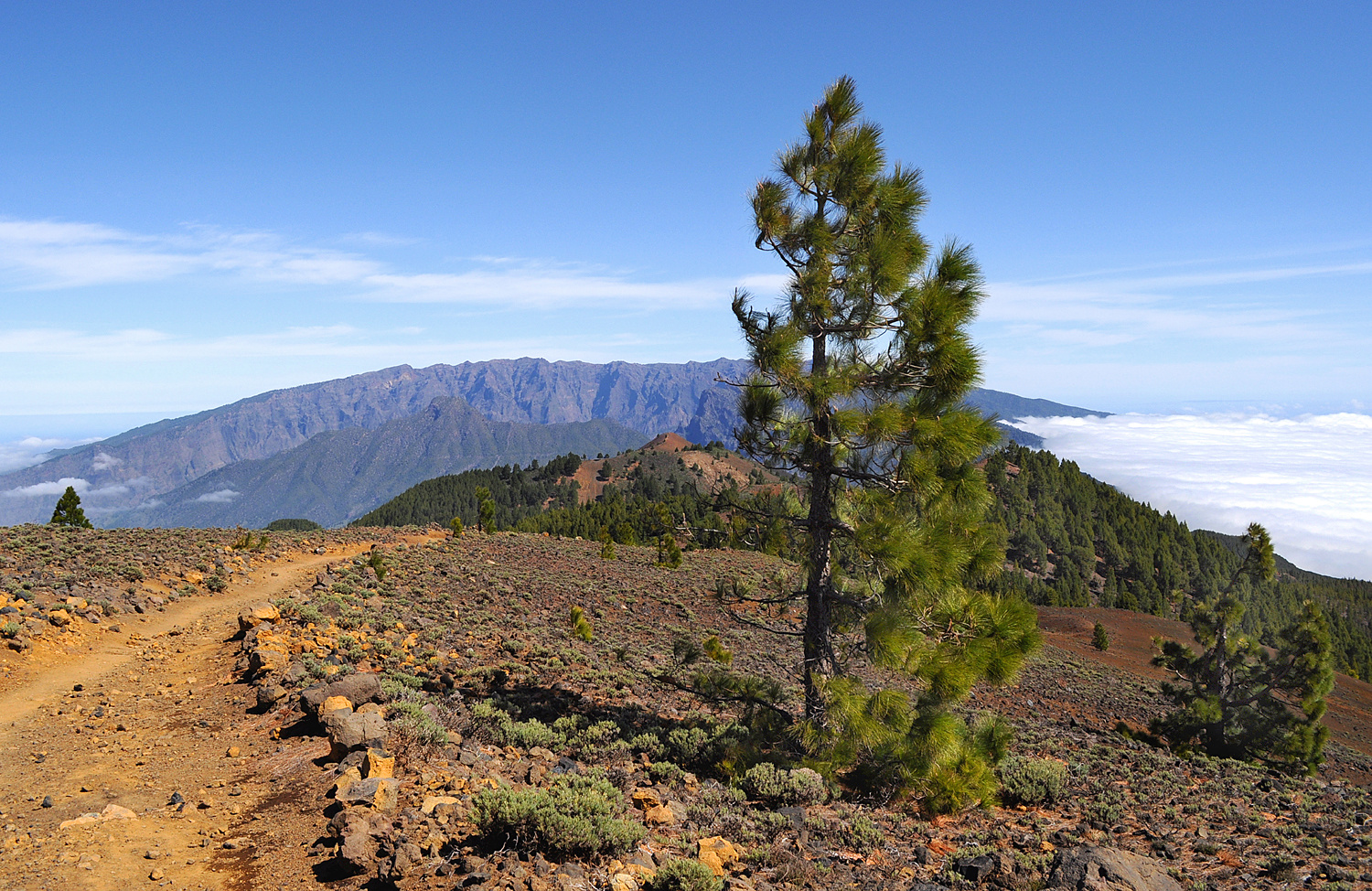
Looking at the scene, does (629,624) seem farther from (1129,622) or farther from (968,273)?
(1129,622)

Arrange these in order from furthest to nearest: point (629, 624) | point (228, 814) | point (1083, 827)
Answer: point (629, 624) → point (1083, 827) → point (228, 814)

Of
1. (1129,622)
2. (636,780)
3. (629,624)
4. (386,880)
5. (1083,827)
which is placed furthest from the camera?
(1129,622)

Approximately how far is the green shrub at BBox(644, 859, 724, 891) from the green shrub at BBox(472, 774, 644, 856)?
1.73 feet

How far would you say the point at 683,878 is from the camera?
17.9 ft

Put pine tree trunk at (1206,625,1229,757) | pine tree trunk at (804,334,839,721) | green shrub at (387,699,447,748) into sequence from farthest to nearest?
pine tree trunk at (1206,625,1229,757) → pine tree trunk at (804,334,839,721) → green shrub at (387,699,447,748)

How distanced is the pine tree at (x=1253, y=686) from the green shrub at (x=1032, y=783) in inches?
639

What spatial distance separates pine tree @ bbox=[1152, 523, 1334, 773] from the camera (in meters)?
23.2

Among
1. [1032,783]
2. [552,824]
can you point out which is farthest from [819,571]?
[552,824]

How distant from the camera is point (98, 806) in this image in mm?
7105

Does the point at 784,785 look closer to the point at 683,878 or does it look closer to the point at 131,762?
the point at 683,878

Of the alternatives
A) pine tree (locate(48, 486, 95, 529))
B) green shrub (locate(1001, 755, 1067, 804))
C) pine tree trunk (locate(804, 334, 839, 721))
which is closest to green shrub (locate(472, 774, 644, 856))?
pine tree trunk (locate(804, 334, 839, 721))

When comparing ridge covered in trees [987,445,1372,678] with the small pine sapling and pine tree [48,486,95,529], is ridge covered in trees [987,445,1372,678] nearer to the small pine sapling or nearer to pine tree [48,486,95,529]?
the small pine sapling

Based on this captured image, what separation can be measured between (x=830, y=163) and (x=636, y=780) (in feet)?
29.4

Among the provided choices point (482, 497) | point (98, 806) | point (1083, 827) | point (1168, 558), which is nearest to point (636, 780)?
point (98, 806)
